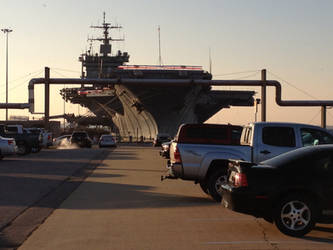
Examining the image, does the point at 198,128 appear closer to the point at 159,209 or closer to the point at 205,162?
the point at 205,162

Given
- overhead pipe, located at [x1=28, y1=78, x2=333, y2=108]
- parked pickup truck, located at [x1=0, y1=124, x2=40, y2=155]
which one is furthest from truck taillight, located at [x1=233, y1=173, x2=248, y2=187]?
overhead pipe, located at [x1=28, y1=78, x2=333, y2=108]

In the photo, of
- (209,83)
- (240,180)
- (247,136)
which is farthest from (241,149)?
(209,83)

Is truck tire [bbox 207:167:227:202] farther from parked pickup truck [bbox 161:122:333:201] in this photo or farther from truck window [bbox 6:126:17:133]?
truck window [bbox 6:126:17:133]

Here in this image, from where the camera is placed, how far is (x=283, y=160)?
9688 millimetres

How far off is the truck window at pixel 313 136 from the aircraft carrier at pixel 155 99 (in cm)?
4949

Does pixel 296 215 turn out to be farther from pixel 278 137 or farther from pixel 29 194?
pixel 29 194

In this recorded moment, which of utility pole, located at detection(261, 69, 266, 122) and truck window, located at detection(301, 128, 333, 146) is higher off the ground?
utility pole, located at detection(261, 69, 266, 122)

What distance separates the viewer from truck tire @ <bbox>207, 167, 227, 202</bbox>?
1372cm

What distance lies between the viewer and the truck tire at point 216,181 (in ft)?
45.0

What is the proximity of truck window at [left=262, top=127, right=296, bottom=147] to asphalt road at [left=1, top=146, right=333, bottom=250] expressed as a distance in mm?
1916

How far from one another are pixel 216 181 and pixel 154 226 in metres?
3.76

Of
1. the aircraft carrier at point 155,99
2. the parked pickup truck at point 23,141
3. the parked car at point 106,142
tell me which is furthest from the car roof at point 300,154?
the aircraft carrier at point 155,99

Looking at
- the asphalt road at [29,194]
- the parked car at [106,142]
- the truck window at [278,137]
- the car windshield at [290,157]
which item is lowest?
the asphalt road at [29,194]

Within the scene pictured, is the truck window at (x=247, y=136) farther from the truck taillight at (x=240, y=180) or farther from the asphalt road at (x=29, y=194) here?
the asphalt road at (x=29, y=194)
